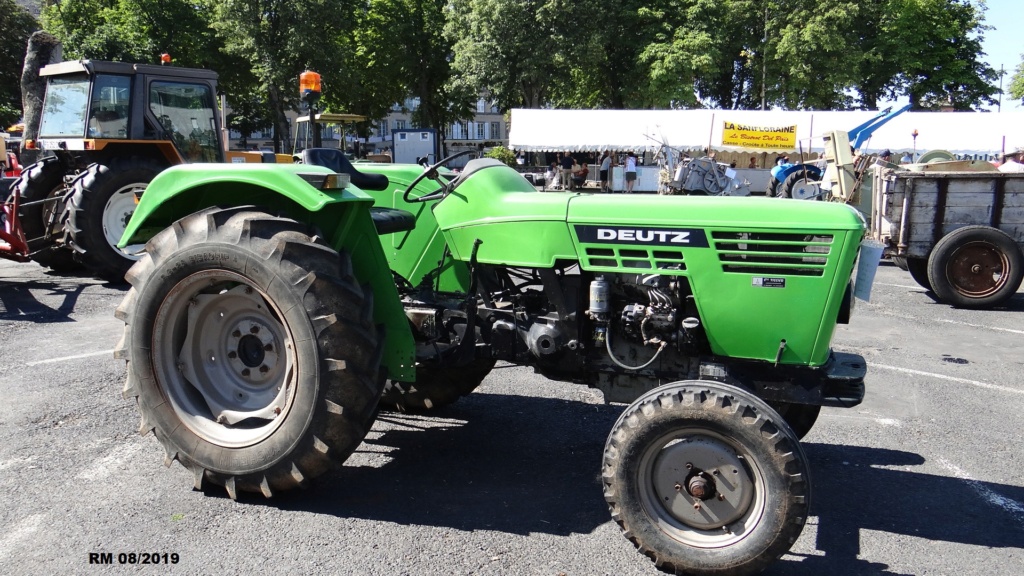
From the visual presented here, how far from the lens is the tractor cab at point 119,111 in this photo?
9.18m

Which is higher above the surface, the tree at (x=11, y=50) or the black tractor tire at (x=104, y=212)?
the tree at (x=11, y=50)

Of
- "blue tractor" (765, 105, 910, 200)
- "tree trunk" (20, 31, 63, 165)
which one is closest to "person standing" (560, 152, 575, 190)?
"blue tractor" (765, 105, 910, 200)

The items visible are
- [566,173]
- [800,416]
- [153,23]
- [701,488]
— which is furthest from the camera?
[153,23]

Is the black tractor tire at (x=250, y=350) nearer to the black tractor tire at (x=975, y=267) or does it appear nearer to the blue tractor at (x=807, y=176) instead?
the black tractor tire at (x=975, y=267)

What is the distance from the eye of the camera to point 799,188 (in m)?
14.9

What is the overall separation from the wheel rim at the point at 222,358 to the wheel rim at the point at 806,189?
12517 millimetres

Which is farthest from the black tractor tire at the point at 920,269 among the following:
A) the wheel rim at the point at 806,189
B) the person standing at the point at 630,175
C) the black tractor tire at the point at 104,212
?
the person standing at the point at 630,175

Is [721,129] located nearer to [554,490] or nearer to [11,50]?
[554,490]

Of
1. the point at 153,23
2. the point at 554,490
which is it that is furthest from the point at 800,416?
the point at 153,23

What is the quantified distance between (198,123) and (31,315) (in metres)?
3.86

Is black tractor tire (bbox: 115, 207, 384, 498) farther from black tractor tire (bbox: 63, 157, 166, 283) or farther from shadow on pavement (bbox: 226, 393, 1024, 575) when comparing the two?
black tractor tire (bbox: 63, 157, 166, 283)

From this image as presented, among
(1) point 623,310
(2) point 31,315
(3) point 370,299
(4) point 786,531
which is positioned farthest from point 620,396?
(2) point 31,315

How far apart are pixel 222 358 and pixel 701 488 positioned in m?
2.32

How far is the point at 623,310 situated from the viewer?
3.30 meters
